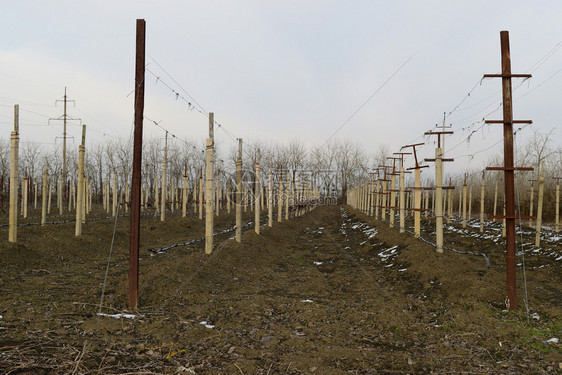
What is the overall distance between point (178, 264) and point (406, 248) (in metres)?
6.81

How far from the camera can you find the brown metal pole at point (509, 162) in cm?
628

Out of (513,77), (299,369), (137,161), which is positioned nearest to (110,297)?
(137,161)

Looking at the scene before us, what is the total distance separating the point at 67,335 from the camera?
4789mm

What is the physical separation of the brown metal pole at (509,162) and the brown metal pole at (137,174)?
20.2 ft

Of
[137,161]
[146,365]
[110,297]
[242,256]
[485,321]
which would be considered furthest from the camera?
[242,256]

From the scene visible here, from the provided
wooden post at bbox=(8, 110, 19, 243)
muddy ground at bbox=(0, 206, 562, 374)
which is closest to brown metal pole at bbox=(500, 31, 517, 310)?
muddy ground at bbox=(0, 206, 562, 374)

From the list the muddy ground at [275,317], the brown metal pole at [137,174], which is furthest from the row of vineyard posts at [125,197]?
the muddy ground at [275,317]

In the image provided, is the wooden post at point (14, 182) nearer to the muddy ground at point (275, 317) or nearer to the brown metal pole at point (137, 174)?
the muddy ground at point (275, 317)

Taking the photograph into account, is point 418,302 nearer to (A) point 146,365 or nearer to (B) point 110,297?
(A) point 146,365

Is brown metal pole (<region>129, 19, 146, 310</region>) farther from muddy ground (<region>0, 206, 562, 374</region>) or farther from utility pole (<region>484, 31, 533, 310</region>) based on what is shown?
utility pole (<region>484, 31, 533, 310</region>)

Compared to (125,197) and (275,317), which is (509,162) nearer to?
(275,317)

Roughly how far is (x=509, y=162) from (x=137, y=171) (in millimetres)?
6324

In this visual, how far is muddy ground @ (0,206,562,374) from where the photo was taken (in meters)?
4.21

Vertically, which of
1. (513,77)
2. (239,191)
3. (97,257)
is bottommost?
(97,257)
